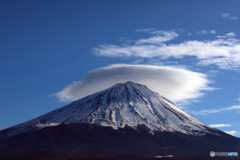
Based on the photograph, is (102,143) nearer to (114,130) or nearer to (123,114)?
(114,130)

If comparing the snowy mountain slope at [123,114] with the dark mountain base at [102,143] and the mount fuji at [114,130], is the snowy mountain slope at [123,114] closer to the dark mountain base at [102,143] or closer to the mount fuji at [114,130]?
the mount fuji at [114,130]

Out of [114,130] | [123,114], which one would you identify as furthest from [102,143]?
[123,114]

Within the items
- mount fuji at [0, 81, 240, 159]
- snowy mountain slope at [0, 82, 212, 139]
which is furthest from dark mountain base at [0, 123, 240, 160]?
snowy mountain slope at [0, 82, 212, 139]

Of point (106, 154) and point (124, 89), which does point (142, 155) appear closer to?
point (106, 154)

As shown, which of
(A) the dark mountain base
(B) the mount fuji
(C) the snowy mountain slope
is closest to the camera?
→ (A) the dark mountain base

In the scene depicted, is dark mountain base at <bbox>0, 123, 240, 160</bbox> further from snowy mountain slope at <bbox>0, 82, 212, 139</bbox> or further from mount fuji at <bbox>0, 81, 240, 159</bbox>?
snowy mountain slope at <bbox>0, 82, 212, 139</bbox>

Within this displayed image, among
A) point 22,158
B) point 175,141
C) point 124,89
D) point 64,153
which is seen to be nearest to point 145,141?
point 175,141

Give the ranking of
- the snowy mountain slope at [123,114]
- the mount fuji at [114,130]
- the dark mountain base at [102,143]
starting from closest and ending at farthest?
the dark mountain base at [102,143], the mount fuji at [114,130], the snowy mountain slope at [123,114]

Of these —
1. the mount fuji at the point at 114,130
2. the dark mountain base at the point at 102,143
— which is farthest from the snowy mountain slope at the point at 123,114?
the dark mountain base at the point at 102,143

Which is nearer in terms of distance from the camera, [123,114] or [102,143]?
[102,143]
